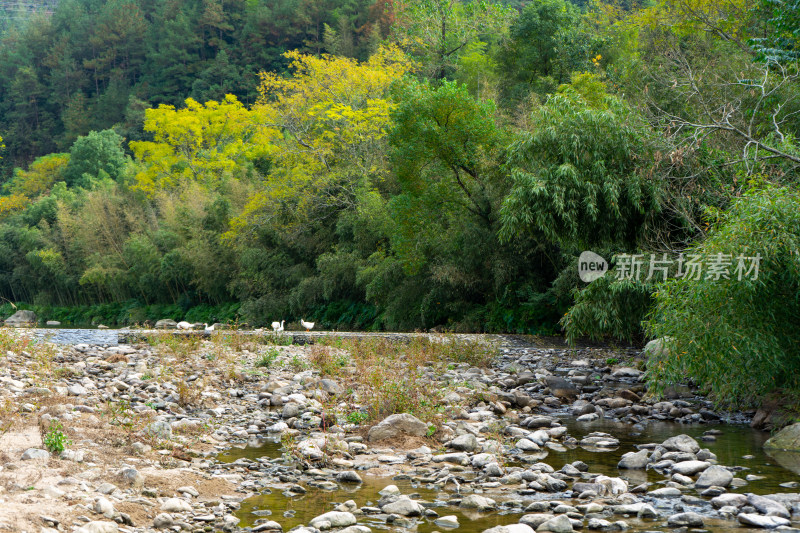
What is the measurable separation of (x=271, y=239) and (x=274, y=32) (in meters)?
40.0

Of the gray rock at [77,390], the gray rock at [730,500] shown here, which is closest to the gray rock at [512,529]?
the gray rock at [730,500]

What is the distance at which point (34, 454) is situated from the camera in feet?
19.0

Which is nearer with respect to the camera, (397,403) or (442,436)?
(442,436)

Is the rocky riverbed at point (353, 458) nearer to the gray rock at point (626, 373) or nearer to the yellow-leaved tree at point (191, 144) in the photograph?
the gray rock at point (626, 373)

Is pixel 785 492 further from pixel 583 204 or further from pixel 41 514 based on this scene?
pixel 583 204

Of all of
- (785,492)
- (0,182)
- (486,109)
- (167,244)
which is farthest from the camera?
(0,182)

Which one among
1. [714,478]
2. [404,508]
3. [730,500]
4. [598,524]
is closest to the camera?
[598,524]

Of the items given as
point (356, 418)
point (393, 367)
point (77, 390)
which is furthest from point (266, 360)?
point (356, 418)

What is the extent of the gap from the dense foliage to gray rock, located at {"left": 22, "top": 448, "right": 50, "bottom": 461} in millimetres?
6809

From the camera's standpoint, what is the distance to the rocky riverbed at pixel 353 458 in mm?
5117

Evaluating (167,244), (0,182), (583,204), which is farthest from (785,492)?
(0,182)

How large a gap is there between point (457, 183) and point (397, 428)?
13.6 metres

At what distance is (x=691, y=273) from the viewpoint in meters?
8.34

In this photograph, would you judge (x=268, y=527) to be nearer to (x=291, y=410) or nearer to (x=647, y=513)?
(x=647, y=513)
